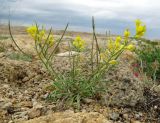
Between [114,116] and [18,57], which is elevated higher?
[18,57]

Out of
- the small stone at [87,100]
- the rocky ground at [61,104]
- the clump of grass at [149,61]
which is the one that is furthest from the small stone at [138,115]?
the clump of grass at [149,61]

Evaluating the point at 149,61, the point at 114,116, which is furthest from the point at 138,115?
the point at 149,61

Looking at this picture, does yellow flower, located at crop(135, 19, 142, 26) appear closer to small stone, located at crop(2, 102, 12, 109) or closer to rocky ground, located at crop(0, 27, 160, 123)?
rocky ground, located at crop(0, 27, 160, 123)

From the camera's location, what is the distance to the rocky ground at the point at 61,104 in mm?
3832

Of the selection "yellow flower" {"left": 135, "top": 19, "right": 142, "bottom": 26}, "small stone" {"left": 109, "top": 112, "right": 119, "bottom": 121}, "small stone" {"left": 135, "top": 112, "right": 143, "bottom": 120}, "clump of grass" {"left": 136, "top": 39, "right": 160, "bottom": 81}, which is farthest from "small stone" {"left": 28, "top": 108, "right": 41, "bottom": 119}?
"clump of grass" {"left": 136, "top": 39, "right": 160, "bottom": 81}

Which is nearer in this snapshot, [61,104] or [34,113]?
[34,113]

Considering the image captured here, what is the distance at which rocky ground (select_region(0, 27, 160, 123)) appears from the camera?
151 inches

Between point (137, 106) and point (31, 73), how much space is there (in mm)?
1339

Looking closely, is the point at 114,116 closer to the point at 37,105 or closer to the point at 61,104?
the point at 61,104

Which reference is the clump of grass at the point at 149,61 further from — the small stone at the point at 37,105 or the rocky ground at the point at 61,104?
the small stone at the point at 37,105

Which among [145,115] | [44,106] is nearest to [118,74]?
[145,115]

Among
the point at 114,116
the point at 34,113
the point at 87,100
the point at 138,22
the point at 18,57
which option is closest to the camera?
the point at 34,113

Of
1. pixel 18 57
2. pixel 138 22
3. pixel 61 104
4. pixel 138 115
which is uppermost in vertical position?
pixel 138 22

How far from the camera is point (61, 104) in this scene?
4.17 m
